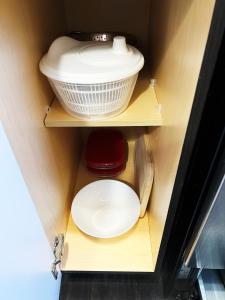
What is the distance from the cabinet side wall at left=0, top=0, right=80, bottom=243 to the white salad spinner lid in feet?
0.19

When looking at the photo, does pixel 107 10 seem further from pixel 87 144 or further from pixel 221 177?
pixel 221 177

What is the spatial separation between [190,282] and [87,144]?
0.82 meters

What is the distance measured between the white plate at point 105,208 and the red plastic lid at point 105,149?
3.8 inches

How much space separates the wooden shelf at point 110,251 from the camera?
0.96 meters

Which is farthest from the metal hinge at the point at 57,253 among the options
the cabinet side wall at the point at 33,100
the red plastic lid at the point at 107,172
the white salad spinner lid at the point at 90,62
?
the white salad spinner lid at the point at 90,62

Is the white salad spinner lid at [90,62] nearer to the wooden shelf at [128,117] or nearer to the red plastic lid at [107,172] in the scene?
the wooden shelf at [128,117]

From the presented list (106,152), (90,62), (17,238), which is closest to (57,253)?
(17,238)

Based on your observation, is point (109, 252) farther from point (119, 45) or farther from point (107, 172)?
point (119, 45)

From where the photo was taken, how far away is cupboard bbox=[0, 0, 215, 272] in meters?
0.48

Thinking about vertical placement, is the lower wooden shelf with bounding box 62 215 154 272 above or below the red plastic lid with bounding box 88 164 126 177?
below

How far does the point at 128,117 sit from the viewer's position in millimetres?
737

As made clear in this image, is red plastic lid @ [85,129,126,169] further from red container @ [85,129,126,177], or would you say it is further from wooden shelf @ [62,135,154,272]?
wooden shelf @ [62,135,154,272]

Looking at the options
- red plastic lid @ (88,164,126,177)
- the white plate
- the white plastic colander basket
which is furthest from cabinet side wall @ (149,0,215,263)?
red plastic lid @ (88,164,126,177)

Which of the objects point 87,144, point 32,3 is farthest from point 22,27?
point 87,144
